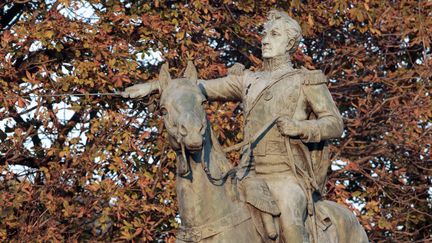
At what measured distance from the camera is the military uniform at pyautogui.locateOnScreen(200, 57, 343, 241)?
9.25m

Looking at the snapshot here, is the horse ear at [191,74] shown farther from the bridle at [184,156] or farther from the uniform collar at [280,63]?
the uniform collar at [280,63]

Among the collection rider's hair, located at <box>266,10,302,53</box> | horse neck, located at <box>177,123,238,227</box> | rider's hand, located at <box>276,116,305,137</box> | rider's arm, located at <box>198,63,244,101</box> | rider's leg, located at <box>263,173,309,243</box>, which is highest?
rider's hair, located at <box>266,10,302,53</box>

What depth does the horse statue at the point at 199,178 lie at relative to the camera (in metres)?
8.16

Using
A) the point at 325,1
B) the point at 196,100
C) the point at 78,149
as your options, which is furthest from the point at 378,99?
the point at 196,100

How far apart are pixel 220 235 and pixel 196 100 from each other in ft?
2.93

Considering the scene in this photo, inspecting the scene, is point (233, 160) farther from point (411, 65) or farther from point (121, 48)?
point (411, 65)

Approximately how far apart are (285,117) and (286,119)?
4 cm

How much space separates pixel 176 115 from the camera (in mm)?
8172

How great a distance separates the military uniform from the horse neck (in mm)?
Answer: 677

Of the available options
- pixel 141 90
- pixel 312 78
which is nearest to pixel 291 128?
pixel 312 78

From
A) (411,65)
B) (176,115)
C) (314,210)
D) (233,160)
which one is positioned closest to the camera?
(176,115)

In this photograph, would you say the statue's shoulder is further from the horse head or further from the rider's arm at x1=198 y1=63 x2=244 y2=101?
the horse head

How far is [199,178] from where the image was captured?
27.9 ft

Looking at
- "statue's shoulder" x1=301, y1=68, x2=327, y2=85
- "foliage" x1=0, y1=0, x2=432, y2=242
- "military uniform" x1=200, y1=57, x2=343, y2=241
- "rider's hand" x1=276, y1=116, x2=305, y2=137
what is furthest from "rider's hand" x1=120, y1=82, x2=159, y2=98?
"foliage" x1=0, y1=0, x2=432, y2=242
